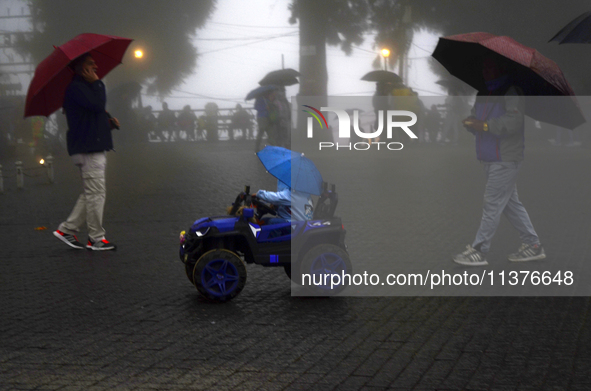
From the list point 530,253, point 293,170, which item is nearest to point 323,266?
point 293,170

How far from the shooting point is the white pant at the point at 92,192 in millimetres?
7867

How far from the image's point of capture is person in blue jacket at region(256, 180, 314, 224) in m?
5.63

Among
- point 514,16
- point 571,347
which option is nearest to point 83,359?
point 571,347

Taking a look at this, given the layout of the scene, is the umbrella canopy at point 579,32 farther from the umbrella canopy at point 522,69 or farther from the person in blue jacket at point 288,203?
the person in blue jacket at point 288,203

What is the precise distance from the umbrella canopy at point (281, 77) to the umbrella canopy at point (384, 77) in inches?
46.8

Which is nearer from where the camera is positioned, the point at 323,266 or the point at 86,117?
the point at 323,266

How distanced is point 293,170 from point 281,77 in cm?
745

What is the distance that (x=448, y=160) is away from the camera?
12469 mm

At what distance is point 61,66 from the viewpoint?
7477mm

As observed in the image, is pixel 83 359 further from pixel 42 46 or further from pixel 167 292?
pixel 42 46

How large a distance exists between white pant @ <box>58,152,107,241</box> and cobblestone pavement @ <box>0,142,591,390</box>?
0.94 feet

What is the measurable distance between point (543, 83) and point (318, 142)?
217 cm

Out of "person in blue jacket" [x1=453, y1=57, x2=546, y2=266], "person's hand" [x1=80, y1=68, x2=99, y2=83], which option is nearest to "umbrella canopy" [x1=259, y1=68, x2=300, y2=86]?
"person's hand" [x1=80, y1=68, x2=99, y2=83]

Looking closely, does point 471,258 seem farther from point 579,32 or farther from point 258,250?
point 579,32
